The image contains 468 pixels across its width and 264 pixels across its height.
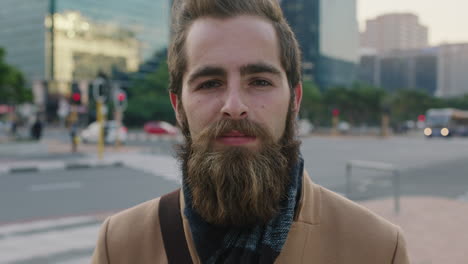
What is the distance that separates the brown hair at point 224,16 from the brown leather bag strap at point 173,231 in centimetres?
38

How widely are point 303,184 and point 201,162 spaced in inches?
14.0

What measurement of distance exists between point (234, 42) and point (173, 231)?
2.08 feet

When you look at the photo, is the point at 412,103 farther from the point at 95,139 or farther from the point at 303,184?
the point at 303,184

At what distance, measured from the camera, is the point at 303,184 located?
139 cm

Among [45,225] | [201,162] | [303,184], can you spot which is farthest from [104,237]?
[45,225]

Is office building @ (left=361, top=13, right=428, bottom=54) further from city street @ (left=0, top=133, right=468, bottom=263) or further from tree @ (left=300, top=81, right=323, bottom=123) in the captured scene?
city street @ (left=0, top=133, right=468, bottom=263)

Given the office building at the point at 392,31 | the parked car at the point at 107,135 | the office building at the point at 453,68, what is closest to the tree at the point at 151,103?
the parked car at the point at 107,135

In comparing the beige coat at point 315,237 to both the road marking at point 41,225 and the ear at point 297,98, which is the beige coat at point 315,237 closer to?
the ear at point 297,98

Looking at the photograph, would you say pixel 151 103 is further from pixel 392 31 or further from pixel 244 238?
Result: pixel 392 31

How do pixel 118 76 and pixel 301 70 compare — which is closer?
pixel 301 70

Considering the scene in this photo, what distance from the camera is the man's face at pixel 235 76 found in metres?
1.27

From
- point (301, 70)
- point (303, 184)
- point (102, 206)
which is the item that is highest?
point (301, 70)

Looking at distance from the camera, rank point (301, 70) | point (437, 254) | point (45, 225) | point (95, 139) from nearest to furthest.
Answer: point (301, 70), point (437, 254), point (45, 225), point (95, 139)

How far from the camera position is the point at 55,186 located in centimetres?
1055
